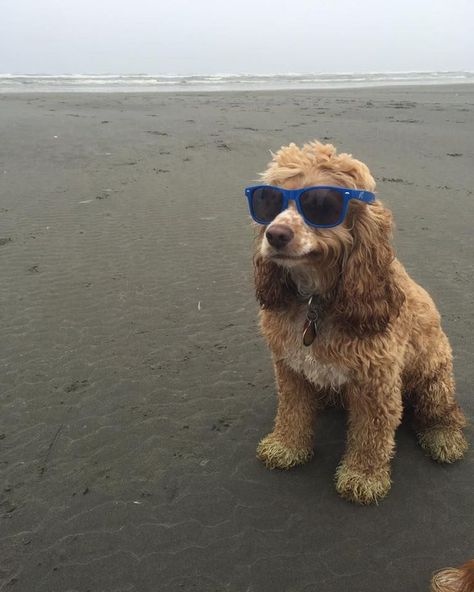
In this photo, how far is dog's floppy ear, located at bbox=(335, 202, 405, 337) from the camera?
244 cm

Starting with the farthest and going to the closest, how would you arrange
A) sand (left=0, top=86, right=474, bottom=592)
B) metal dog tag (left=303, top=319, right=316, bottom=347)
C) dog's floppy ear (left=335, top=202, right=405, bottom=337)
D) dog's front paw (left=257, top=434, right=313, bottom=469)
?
dog's front paw (left=257, top=434, right=313, bottom=469)
sand (left=0, top=86, right=474, bottom=592)
metal dog tag (left=303, top=319, right=316, bottom=347)
dog's floppy ear (left=335, top=202, right=405, bottom=337)

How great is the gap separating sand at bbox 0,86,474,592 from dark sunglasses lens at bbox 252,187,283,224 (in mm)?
1879

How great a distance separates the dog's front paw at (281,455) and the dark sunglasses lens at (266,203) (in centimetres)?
169

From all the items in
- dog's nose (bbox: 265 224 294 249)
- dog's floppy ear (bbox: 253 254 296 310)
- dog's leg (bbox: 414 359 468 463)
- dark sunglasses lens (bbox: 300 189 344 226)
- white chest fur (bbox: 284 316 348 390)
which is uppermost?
dark sunglasses lens (bbox: 300 189 344 226)

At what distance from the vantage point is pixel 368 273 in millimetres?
2471

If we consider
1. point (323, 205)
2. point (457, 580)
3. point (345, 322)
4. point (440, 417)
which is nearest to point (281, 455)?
point (440, 417)

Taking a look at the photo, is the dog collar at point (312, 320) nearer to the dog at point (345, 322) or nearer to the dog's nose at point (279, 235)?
the dog at point (345, 322)

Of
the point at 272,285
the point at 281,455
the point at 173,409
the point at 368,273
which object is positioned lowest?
the point at 173,409

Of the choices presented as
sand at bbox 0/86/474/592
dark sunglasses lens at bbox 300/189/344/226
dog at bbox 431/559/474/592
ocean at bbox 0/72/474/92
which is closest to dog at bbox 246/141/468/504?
dark sunglasses lens at bbox 300/189/344/226

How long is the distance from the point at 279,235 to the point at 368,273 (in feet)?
1.73

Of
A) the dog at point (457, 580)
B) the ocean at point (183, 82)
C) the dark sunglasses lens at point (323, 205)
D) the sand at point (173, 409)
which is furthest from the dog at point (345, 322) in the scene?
the ocean at point (183, 82)

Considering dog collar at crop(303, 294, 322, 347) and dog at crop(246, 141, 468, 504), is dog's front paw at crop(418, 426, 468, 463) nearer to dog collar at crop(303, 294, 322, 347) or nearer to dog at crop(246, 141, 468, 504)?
dog at crop(246, 141, 468, 504)

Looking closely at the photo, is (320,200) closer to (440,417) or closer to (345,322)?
(345,322)

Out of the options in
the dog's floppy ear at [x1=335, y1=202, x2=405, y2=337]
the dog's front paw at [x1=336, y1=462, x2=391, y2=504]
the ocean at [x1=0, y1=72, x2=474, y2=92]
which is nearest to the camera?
the dog's floppy ear at [x1=335, y1=202, x2=405, y2=337]
